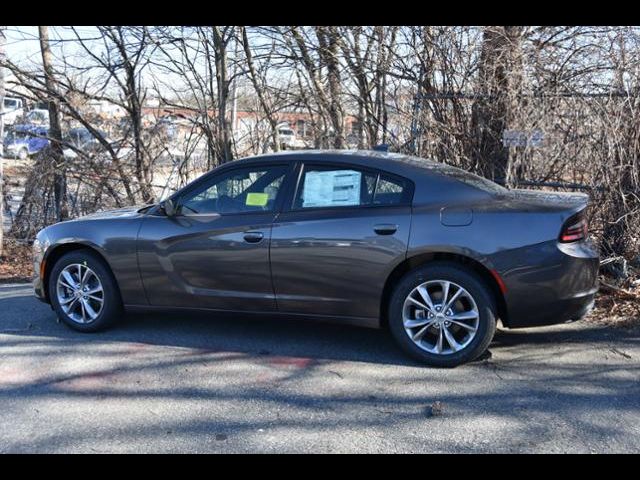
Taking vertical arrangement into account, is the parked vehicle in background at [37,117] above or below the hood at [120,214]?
above

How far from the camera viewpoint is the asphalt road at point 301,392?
3.38m

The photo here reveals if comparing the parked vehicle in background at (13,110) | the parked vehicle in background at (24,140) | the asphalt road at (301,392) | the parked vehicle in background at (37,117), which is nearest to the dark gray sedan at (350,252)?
the asphalt road at (301,392)

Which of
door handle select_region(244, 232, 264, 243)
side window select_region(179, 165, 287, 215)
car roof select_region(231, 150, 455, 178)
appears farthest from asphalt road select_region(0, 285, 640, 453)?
car roof select_region(231, 150, 455, 178)

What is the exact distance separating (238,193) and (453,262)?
1.85 m

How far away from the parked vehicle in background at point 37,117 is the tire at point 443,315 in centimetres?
783

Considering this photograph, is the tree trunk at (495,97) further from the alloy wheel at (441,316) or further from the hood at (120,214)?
the hood at (120,214)

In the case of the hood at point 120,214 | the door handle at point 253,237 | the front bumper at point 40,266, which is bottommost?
the front bumper at point 40,266

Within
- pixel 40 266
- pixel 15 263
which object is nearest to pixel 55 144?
pixel 15 263

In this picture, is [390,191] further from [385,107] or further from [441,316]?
[385,107]

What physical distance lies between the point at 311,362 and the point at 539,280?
177cm

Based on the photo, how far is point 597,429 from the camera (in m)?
3.46

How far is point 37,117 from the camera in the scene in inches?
391
